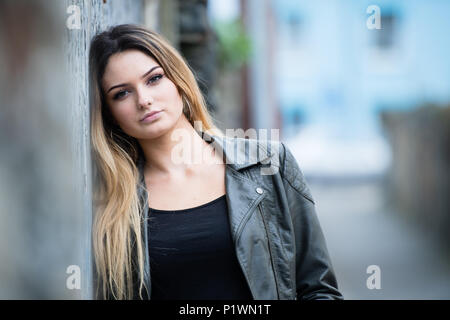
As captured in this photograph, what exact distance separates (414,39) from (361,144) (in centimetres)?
510

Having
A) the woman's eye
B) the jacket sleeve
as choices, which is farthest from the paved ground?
the woman's eye

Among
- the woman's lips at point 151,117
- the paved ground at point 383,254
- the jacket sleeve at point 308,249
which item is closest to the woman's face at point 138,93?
the woman's lips at point 151,117

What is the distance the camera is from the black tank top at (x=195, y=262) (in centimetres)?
205

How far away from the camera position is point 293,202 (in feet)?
7.29

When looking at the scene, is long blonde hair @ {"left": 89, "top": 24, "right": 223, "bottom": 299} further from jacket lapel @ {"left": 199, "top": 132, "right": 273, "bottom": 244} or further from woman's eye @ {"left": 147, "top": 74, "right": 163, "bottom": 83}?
jacket lapel @ {"left": 199, "top": 132, "right": 273, "bottom": 244}

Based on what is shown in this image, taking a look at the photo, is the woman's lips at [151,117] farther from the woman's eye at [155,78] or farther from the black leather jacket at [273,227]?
the black leather jacket at [273,227]

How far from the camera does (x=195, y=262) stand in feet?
6.73

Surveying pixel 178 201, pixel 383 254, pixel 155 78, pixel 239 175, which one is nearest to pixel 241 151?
pixel 239 175

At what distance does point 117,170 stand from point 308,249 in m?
0.86

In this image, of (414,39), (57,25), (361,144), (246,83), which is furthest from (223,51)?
(414,39)

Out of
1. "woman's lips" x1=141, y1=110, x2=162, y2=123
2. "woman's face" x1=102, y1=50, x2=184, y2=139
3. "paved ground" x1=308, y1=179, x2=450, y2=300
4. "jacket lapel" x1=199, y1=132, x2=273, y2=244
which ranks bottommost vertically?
"paved ground" x1=308, y1=179, x2=450, y2=300

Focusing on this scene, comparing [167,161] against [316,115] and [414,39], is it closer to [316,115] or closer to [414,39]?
[316,115]

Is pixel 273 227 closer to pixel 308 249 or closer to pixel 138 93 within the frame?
pixel 308 249

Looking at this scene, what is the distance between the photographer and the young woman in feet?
6.79
